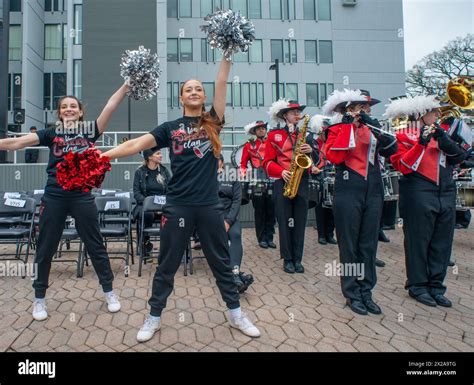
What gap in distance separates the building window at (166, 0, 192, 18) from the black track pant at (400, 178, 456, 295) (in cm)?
2791

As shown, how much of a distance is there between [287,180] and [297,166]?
259mm

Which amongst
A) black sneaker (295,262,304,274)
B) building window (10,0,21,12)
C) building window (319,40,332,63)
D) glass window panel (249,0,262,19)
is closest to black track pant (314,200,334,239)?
black sneaker (295,262,304,274)

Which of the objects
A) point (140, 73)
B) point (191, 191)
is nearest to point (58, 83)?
point (140, 73)

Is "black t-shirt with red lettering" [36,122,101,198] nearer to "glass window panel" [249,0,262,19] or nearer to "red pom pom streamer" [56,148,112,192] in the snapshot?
"red pom pom streamer" [56,148,112,192]

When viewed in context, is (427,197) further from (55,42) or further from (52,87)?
(55,42)

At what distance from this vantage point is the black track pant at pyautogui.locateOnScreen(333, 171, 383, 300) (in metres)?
3.89

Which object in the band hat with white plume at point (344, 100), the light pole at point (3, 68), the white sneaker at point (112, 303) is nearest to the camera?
the white sneaker at point (112, 303)

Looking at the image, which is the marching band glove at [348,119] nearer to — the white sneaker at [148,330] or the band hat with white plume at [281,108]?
the band hat with white plume at [281,108]

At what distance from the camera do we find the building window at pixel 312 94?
2889 centimetres

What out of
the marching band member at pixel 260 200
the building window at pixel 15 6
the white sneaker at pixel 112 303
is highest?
the building window at pixel 15 6

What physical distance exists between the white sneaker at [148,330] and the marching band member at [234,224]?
4.17ft

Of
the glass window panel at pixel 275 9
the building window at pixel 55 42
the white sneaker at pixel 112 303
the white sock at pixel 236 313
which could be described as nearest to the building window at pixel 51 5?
the building window at pixel 55 42

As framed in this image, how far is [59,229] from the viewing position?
11.8ft
